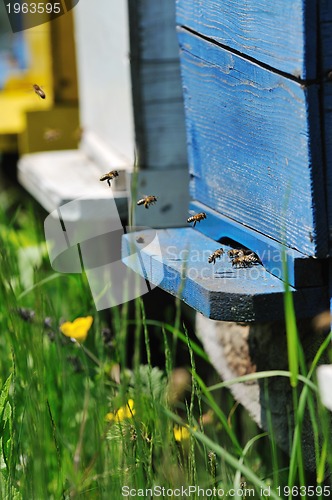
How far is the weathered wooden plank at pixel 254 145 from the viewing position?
1.54m

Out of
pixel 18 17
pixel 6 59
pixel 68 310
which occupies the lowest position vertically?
pixel 68 310

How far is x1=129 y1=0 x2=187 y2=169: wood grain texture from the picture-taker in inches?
96.7

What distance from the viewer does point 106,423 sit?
1.73m

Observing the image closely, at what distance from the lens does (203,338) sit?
229 centimetres

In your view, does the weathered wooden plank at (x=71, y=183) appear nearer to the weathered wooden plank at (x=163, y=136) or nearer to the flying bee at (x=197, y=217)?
the weathered wooden plank at (x=163, y=136)

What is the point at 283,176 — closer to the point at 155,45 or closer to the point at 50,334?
the point at 50,334

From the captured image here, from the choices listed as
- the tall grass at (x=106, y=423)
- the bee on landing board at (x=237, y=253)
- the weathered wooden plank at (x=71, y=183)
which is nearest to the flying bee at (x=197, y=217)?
the bee on landing board at (x=237, y=253)

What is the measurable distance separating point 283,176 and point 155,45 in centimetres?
101

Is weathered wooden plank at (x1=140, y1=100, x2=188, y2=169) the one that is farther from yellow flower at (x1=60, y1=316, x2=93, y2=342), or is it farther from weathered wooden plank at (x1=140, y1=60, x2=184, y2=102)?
yellow flower at (x1=60, y1=316, x2=93, y2=342)

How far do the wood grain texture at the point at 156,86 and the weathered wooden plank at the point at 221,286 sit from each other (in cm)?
67

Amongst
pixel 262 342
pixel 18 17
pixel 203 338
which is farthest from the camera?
pixel 18 17

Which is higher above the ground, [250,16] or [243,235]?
[250,16]

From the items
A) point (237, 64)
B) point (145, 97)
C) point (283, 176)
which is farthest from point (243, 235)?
point (145, 97)

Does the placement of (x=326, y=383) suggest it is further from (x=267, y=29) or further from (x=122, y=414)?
(x=267, y=29)
